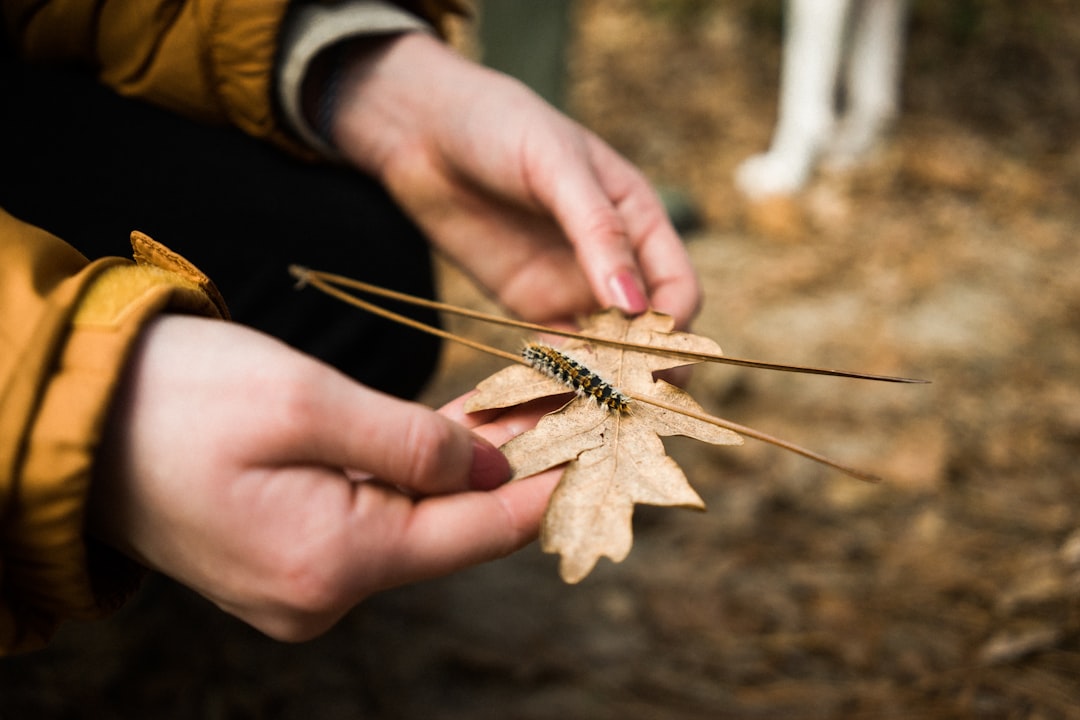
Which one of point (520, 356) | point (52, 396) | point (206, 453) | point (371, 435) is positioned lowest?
point (52, 396)

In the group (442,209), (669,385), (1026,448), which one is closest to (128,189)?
(442,209)

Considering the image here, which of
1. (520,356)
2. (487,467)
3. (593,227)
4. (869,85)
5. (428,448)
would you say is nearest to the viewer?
(428,448)

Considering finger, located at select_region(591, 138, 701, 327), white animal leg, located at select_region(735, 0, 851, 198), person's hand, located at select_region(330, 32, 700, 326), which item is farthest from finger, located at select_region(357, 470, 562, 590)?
white animal leg, located at select_region(735, 0, 851, 198)

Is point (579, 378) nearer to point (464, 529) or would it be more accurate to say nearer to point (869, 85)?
point (464, 529)

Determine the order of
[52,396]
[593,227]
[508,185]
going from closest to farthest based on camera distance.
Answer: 1. [52,396]
2. [593,227]
3. [508,185]

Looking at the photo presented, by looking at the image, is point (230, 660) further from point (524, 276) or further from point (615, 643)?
point (524, 276)

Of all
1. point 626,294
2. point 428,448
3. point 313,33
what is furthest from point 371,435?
point 313,33
